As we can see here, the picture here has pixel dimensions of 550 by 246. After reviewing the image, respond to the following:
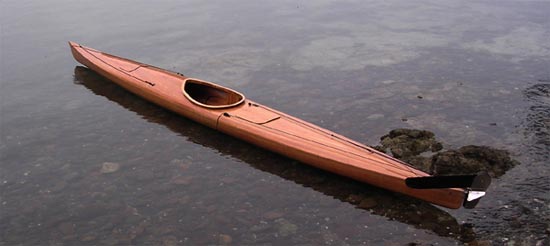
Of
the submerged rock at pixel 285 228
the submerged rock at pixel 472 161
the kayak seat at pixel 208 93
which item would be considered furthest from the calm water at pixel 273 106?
the kayak seat at pixel 208 93

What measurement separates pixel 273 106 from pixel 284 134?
270 cm

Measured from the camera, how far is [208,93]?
41.0 feet

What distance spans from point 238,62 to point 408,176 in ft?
28.3

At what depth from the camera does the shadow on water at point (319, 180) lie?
820cm

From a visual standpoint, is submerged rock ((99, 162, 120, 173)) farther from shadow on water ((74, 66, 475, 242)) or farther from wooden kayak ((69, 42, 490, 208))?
wooden kayak ((69, 42, 490, 208))

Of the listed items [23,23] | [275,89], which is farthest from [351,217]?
[23,23]

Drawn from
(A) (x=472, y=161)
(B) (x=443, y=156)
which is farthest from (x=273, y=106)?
(A) (x=472, y=161)

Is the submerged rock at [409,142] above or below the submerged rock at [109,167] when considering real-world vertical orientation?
above

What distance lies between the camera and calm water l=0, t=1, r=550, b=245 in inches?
328

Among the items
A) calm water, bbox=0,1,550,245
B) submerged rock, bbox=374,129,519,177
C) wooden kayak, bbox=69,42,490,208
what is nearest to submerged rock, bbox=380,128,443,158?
submerged rock, bbox=374,129,519,177

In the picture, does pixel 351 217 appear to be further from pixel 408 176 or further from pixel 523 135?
pixel 523 135

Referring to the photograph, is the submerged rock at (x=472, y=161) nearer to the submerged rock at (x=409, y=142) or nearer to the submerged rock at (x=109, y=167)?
the submerged rock at (x=409, y=142)

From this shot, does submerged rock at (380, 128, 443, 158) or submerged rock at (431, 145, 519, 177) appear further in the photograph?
submerged rock at (380, 128, 443, 158)

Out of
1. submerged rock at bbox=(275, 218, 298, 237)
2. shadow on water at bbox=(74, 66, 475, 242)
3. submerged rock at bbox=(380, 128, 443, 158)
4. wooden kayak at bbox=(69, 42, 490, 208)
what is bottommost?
submerged rock at bbox=(275, 218, 298, 237)
